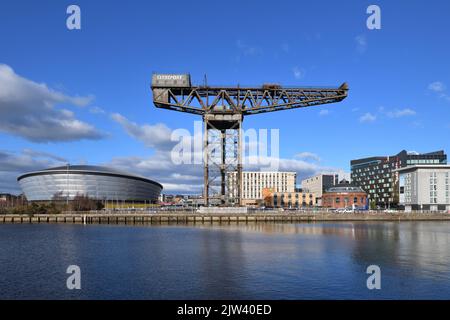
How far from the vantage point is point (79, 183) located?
15238 centimetres

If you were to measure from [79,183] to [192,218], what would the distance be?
92.8 metres

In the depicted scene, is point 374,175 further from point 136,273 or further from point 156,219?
point 136,273

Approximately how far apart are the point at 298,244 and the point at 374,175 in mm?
140075

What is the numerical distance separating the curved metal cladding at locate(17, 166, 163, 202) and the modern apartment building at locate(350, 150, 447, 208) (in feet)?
324

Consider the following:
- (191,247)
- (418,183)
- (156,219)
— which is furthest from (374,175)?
(191,247)

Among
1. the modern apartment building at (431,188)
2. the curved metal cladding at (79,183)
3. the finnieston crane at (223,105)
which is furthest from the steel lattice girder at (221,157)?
the curved metal cladding at (79,183)

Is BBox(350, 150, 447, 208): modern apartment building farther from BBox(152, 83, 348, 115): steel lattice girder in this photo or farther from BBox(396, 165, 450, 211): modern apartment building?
BBox(152, 83, 348, 115): steel lattice girder

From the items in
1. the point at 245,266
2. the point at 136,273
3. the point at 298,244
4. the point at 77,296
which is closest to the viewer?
the point at 77,296

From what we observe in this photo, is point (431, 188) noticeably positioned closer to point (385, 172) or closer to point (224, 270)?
point (385, 172)

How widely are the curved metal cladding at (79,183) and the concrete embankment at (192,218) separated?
67.3 m

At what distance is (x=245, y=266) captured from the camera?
996 inches

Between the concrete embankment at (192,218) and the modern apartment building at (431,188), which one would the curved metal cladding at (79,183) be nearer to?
the concrete embankment at (192,218)

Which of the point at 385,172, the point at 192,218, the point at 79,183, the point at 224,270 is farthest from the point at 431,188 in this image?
the point at 79,183

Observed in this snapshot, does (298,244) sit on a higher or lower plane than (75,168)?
lower
